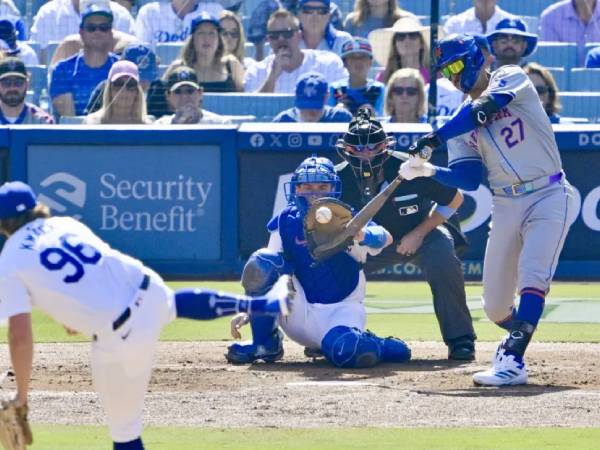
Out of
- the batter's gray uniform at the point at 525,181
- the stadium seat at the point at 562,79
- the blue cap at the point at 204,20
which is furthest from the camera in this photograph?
the stadium seat at the point at 562,79

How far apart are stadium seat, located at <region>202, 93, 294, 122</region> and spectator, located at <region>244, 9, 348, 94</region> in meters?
0.40

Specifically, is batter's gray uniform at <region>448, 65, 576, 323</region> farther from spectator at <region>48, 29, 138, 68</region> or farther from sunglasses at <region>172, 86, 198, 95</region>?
spectator at <region>48, 29, 138, 68</region>

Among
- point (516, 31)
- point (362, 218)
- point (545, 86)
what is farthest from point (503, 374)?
point (516, 31)

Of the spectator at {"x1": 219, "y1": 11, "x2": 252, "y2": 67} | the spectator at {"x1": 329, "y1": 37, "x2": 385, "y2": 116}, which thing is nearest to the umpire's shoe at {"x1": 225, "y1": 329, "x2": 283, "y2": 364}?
the spectator at {"x1": 329, "y1": 37, "x2": 385, "y2": 116}

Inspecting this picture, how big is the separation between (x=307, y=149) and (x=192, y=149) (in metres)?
1.07

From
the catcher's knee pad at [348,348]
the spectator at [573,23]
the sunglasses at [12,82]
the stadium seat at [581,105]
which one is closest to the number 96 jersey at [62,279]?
the catcher's knee pad at [348,348]

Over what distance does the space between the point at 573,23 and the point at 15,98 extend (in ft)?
19.1

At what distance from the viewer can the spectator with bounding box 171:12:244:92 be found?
13.7 metres

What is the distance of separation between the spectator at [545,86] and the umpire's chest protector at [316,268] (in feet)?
15.6

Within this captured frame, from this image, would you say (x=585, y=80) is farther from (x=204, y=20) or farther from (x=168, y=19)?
(x=168, y=19)

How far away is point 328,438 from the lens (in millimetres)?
6430

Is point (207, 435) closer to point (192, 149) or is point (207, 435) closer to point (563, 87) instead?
point (192, 149)

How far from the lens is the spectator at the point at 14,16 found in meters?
15.1

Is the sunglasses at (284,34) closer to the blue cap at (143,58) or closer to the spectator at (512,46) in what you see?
the blue cap at (143,58)
